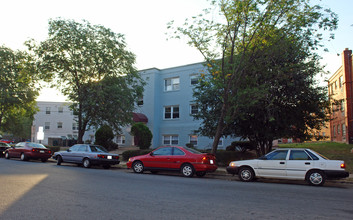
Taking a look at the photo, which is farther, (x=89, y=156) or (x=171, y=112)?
Answer: (x=171, y=112)

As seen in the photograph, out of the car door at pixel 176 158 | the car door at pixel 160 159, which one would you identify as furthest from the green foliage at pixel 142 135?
the car door at pixel 176 158

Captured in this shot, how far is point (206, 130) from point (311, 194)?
10.5m

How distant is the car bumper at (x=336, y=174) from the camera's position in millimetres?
10160

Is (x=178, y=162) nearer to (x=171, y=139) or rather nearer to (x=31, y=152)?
(x=31, y=152)

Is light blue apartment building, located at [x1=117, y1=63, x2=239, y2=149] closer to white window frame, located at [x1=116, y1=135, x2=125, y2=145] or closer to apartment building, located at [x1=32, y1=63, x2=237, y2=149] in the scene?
apartment building, located at [x1=32, y1=63, x2=237, y2=149]

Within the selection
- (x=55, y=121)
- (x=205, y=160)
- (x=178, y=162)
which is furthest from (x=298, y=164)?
(x=55, y=121)

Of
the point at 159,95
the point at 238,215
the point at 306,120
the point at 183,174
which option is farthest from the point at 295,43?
the point at 159,95

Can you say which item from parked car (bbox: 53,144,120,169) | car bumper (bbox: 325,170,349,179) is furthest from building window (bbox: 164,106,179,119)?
car bumper (bbox: 325,170,349,179)

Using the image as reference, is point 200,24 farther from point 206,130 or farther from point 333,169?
point 333,169

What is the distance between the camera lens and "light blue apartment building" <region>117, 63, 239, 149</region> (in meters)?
29.0

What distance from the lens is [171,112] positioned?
99.9 feet

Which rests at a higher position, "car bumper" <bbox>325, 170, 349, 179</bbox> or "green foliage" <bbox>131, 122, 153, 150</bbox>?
"green foliage" <bbox>131, 122, 153, 150</bbox>

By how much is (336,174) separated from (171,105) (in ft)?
69.9

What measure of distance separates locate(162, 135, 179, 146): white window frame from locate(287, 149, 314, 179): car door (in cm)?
1895
